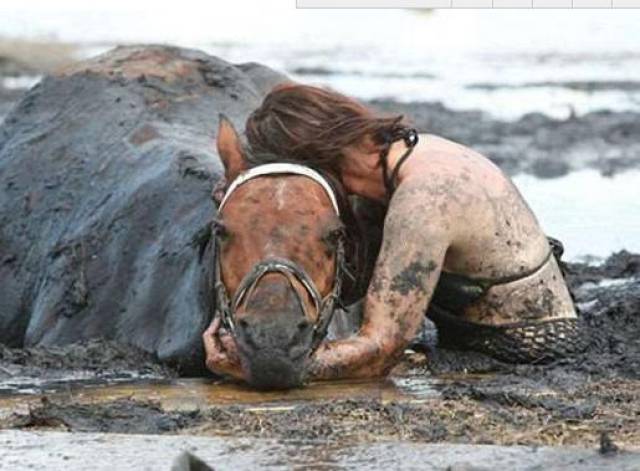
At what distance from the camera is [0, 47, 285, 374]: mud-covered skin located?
25.6 feet

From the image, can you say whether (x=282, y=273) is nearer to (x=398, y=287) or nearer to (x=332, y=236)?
(x=332, y=236)

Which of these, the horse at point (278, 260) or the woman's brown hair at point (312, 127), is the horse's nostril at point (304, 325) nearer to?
the horse at point (278, 260)

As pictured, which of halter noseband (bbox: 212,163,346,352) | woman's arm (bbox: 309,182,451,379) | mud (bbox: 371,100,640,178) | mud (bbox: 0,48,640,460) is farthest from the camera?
mud (bbox: 371,100,640,178)

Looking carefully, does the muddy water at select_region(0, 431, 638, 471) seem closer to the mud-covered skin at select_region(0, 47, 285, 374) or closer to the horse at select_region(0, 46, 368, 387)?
the horse at select_region(0, 46, 368, 387)

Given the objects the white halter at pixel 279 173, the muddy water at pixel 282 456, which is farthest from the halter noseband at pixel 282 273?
the muddy water at pixel 282 456

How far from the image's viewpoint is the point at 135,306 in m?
7.89

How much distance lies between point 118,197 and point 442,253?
2.34 m

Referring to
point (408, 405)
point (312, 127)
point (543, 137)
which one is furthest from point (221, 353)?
point (543, 137)

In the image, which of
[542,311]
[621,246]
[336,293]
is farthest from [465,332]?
[621,246]

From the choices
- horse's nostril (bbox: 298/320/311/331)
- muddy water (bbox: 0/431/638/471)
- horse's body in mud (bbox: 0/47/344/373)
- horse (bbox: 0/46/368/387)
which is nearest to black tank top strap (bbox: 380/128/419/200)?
horse (bbox: 0/46/368/387)

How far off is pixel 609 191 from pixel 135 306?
5.62 m

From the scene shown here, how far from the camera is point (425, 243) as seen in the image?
21.6 ft

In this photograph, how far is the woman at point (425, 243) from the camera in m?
6.55

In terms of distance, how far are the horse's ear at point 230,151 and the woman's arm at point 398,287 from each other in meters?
0.51
